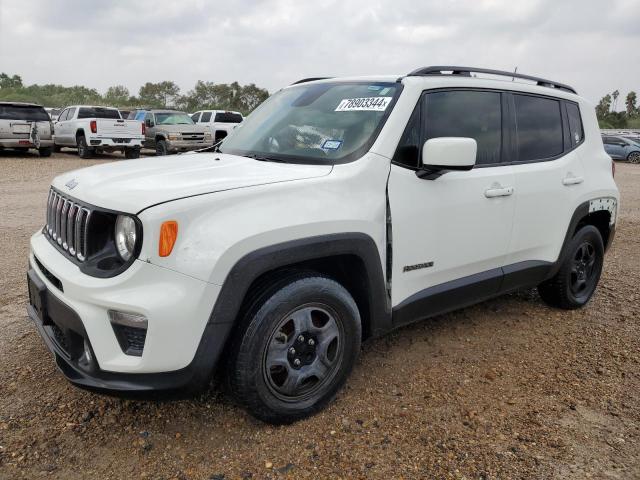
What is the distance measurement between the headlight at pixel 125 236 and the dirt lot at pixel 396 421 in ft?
3.15

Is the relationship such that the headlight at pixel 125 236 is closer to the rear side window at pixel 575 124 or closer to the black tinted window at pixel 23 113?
the rear side window at pixel 575 124

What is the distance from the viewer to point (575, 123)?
169 inches

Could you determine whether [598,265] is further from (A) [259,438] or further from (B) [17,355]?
(B) [17,355]

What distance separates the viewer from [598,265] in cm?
461

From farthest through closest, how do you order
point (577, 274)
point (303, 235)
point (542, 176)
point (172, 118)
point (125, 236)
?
1. point (172, 118)
2. point (577, 274)
3. point (542, 176)
4. point (303, 235)
5. point (125, 236)

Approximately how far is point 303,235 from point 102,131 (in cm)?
1616

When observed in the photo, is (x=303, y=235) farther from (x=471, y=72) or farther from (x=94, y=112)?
(x=94, y=112)

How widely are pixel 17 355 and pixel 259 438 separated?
1811 mm

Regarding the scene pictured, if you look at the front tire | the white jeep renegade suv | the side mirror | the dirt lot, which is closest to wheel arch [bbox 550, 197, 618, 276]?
A: the white jeep renegade suv

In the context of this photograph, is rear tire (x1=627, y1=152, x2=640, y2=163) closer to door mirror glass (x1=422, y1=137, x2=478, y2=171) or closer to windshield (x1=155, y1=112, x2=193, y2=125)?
windshield (x1=155, y1=112, x2=193, y2=125)

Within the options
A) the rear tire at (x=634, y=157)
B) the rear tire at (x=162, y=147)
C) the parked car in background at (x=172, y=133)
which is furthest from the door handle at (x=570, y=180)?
the rear tire at (x=634, y=157)

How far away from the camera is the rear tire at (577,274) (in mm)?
4280

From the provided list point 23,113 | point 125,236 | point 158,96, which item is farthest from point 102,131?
point 158,96

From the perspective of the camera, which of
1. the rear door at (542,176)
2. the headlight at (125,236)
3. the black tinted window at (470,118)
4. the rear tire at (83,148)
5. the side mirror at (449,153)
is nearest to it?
the headlight at (125,236)
